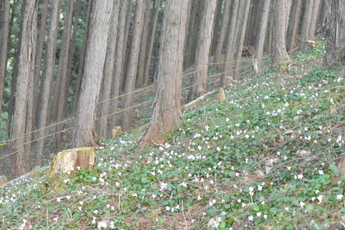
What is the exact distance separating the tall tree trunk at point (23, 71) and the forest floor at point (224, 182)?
6067 millimetres

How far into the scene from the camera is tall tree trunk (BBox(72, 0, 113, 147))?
1114cm

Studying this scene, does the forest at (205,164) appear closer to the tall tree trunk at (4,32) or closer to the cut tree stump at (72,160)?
the cut tree stump at (72,160)

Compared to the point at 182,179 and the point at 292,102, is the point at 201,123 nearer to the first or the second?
the point at 292,102

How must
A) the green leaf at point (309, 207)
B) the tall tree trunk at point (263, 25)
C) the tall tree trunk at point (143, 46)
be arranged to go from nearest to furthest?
1. the green leaf at point (309, 207)
2. the tall tree trunk at point (263, 25)
3. the tall tree trunk at point (143, 46)

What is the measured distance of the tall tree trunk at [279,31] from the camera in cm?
1549

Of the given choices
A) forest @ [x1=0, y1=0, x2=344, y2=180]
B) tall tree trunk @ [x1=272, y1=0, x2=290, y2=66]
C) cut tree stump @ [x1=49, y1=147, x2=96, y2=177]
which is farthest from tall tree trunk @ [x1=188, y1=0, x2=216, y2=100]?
cut tree stump @ [x1=49, y1=147, x2=96, y2=177]

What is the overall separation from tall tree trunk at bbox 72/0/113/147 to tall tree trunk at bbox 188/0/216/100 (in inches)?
203

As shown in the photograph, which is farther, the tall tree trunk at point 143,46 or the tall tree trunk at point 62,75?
the tall tree trunk at point 143,46

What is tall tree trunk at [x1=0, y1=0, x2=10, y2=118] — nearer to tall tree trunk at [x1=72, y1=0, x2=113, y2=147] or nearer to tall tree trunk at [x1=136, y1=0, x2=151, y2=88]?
tall tree trunk at [x1=72, y1=0, x2=113, y2=147]

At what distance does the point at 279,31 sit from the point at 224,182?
10.8m

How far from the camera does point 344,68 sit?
31.8 ft

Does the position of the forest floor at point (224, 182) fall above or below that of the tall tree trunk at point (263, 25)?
below

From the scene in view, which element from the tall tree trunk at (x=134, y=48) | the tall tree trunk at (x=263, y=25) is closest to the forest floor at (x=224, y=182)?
the tall tree trunk at (x=134, y=48)

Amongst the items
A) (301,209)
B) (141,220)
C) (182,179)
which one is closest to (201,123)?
(182,179)
